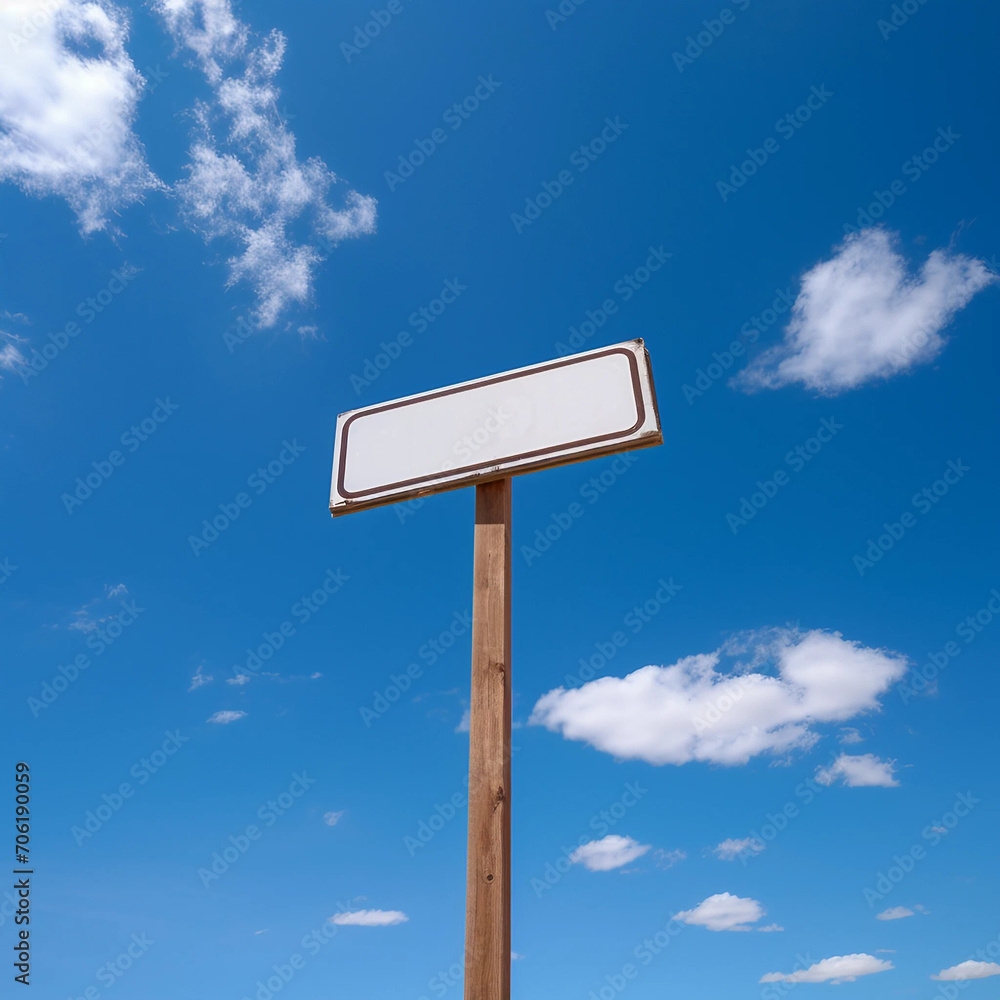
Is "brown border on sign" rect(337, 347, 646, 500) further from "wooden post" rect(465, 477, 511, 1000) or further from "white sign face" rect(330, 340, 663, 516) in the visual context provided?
"wooden post" rect(465, 477, 511, 1000)

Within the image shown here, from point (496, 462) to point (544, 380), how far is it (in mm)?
404

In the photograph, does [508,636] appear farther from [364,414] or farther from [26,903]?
[26,903]

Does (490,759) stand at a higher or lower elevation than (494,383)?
lower

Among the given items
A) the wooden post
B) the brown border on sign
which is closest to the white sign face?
the brown border on sign

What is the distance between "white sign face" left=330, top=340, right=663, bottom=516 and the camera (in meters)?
2.58

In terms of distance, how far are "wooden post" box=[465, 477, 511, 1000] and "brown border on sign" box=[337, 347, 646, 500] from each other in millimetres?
134

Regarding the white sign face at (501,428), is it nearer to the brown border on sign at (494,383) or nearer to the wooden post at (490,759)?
the brown border on sign at (494,383)

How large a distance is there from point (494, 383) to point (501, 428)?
0.23 metres

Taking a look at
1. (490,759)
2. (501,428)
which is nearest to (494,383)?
(501,428)

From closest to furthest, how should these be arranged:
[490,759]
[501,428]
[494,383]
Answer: [490,759], [501,428], [494,383]

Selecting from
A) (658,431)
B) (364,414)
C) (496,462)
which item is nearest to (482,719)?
(496,462)

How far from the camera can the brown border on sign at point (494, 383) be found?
2.57m

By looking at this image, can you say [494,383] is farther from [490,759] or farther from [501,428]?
[490,759]

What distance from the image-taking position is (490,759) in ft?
7.19
